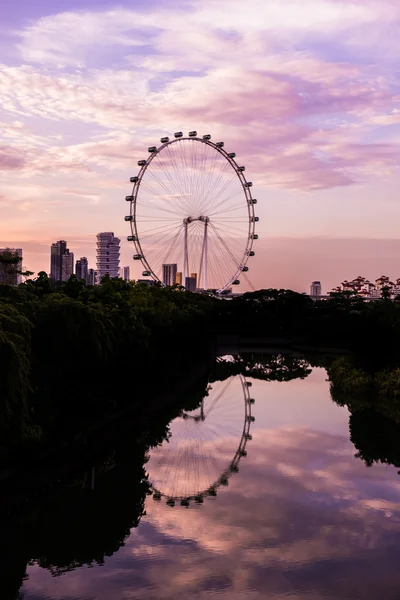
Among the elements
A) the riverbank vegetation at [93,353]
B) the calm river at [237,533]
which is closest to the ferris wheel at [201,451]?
the calm river at [237,533]

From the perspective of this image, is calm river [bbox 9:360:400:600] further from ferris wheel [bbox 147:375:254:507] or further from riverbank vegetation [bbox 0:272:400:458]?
riverbank vegetation [bbox 0:272:400:458]

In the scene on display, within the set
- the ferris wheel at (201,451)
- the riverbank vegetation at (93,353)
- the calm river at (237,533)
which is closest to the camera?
the calm river at (237,533)

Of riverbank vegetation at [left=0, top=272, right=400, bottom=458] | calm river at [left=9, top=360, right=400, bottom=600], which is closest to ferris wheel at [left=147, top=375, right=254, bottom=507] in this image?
calm river at [left=9, top=360, right=400, bottom=600]

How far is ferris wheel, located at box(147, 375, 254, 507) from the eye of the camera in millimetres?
25219

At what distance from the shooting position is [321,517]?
71.0 ft

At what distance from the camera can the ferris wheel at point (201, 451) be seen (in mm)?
25219

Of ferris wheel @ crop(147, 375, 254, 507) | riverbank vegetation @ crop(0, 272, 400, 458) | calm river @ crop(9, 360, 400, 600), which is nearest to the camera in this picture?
calm river @ crop(9, 360, 400, 600)

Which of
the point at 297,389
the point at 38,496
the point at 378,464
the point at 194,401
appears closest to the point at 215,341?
the point at 297,389

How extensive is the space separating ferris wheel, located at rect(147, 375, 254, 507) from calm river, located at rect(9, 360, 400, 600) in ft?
0.26

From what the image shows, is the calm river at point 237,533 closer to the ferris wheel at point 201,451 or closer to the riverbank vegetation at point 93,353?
the ferris wheel at point 201,451

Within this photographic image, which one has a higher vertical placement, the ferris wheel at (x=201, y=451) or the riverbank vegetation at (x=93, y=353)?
the riverbank vegetation at (x=93, y=353)

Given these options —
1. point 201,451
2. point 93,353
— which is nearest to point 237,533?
point 93,353

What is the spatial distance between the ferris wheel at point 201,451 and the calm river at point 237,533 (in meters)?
0.08

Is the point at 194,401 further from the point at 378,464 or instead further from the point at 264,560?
the point at 264,560
